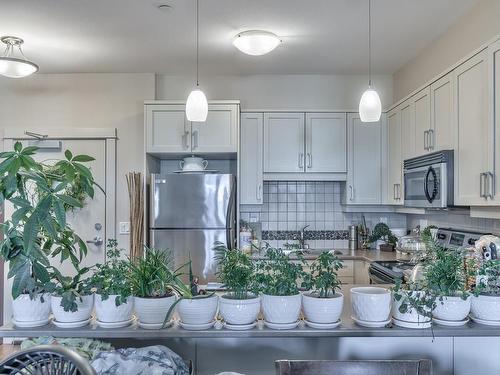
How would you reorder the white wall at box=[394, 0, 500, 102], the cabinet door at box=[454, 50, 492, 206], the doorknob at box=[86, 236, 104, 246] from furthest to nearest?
the doorknob at box=[86, 236, 104, 246] → the white wall at box=[394, 0, 500, 102] → the cabinet door at box=[454, 50, 492, 206]

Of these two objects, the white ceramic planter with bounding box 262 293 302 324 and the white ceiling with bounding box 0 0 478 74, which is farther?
the white ceiling with bounding box 0 0 478 74

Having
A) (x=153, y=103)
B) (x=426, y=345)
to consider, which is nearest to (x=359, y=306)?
(x=426, y=345)

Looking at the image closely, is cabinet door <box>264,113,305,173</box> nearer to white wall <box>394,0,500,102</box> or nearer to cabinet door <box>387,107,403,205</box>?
cabinet door <box>387,107,403,205</box>

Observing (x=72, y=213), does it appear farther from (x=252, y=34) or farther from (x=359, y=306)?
(x=359, y=306)

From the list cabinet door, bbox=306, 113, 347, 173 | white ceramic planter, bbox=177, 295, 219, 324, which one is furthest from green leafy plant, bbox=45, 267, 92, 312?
cabinet door, bbox=306, 113, 347, 173

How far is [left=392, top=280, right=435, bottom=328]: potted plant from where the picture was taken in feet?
4.61

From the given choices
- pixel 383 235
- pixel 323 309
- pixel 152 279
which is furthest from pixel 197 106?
pixel 383 235

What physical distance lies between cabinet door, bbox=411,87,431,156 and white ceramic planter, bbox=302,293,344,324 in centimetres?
212

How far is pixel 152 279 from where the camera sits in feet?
4.84

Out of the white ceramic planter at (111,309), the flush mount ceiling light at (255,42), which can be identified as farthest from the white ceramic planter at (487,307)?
the flush mount ceiling light at (255,42)

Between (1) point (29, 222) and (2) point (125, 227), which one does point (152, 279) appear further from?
(2) point (125, 227)

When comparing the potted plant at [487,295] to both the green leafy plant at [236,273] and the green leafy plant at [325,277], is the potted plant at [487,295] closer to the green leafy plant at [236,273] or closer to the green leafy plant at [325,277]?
the green leafy plant at [325,277]

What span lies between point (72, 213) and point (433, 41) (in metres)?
3.74

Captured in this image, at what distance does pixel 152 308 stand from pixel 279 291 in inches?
17.7
